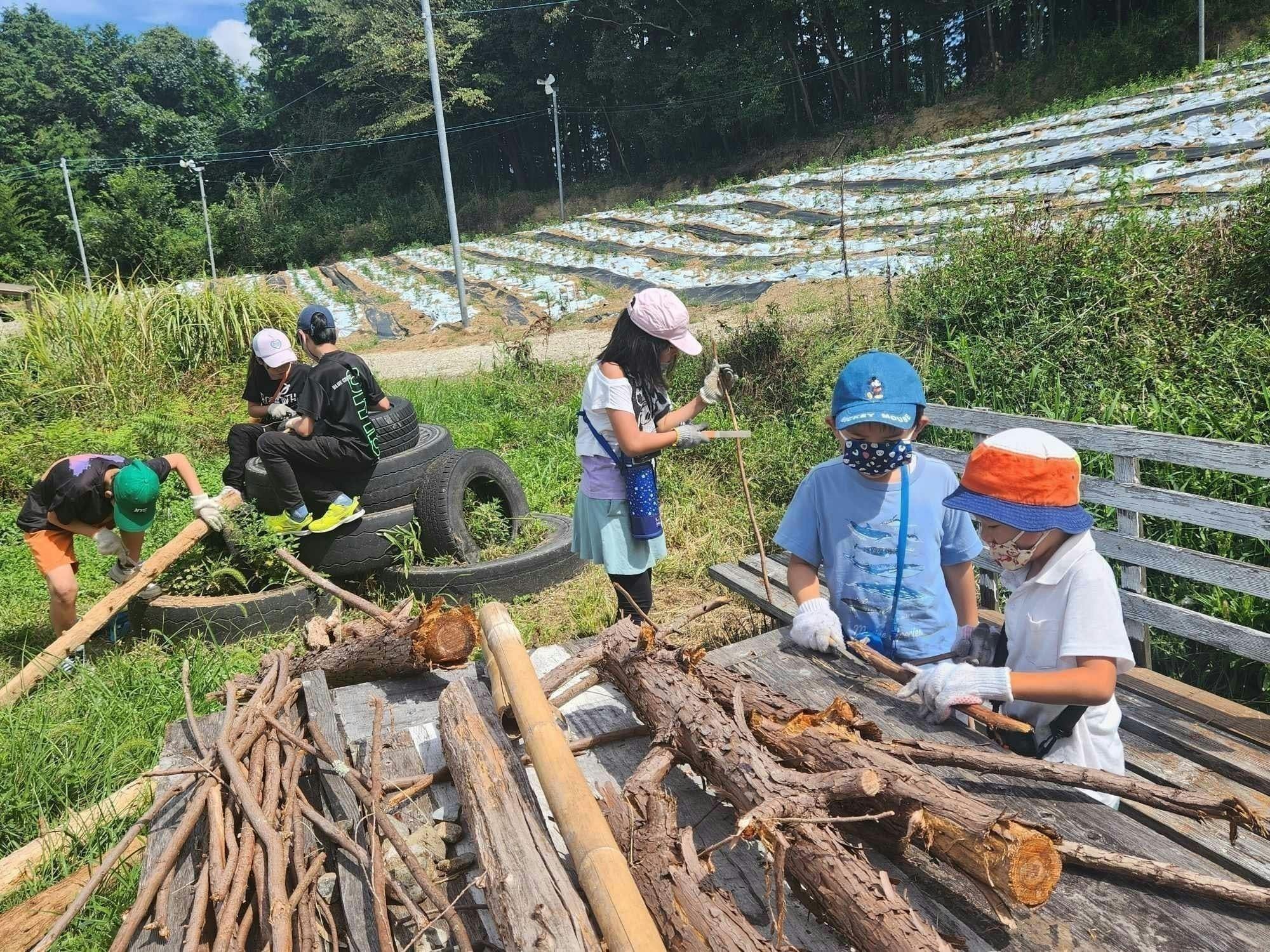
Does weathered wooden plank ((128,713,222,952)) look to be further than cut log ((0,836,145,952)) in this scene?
No

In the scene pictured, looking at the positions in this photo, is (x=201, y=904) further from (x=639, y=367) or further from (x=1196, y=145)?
(x=1196, y=145)

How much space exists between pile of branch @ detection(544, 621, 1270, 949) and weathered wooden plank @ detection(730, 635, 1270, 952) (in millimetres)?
40

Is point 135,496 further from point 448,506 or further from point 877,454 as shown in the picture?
point 877,454

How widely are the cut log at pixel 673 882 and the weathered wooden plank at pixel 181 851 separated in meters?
1.05

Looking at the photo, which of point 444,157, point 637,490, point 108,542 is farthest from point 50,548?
point 444,157

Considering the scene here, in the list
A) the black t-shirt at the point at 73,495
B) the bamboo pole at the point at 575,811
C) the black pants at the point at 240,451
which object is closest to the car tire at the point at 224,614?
the black t-shirt at the point at 73,495

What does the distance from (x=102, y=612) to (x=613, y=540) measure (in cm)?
283

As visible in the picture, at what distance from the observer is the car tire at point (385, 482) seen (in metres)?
4.89

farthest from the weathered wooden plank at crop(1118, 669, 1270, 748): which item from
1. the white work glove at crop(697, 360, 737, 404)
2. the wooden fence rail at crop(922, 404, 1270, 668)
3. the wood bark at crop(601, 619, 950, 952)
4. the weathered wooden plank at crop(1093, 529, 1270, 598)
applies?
the white work glove at crop(697, 360, 737, 404)

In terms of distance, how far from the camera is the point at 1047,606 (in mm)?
1979

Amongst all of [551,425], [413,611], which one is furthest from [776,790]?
[551,425]

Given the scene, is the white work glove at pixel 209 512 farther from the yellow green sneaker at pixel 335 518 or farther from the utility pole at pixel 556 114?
the utility pole at pixel 556 114

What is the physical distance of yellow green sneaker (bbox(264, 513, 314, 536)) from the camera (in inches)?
191

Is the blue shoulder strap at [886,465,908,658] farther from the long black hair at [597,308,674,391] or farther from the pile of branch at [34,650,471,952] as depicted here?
the pile of branch at [34,650,471,952]
